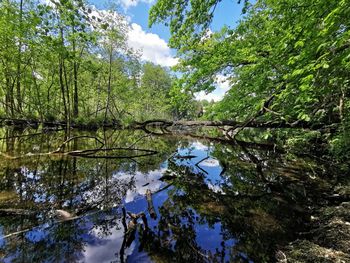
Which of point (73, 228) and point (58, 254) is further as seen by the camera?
point (73, 228)

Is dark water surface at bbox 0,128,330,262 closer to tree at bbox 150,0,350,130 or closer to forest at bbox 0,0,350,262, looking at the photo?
forest at bbox 0,0,350,262

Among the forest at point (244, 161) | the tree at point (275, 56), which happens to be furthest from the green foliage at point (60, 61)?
the tree at point (275, 56)

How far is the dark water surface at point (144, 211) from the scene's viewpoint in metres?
2.84

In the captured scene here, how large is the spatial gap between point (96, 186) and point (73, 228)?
1.94 meters

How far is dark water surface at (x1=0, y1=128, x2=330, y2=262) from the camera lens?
2.84 metres

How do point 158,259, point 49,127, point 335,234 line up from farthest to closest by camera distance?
point 49,127, point 335,234, point 158,259

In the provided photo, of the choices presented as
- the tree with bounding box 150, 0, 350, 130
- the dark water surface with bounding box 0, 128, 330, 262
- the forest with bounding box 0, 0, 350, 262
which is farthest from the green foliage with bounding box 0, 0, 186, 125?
the dark water surface with bounding box 0, 128, 330, 262

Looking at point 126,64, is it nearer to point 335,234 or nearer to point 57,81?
point 57,81

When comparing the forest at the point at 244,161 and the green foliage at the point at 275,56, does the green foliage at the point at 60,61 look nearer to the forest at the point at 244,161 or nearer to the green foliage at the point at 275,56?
the forest at the point at 244,161

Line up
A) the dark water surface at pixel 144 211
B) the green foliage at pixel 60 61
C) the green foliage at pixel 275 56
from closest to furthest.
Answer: the dark water surface at pixel 144 211
the green foliage at pixel 275 56
the green foliage at pixel 60 61

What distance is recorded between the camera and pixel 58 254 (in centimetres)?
269

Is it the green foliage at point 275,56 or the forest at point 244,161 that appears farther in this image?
the green foliage at point 275,56

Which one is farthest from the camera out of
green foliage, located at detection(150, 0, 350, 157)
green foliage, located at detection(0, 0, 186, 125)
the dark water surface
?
green foliage, located at detection(0, 0, 186, 125)

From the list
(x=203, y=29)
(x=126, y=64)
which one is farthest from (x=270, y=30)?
→ (x=126, y=64)
